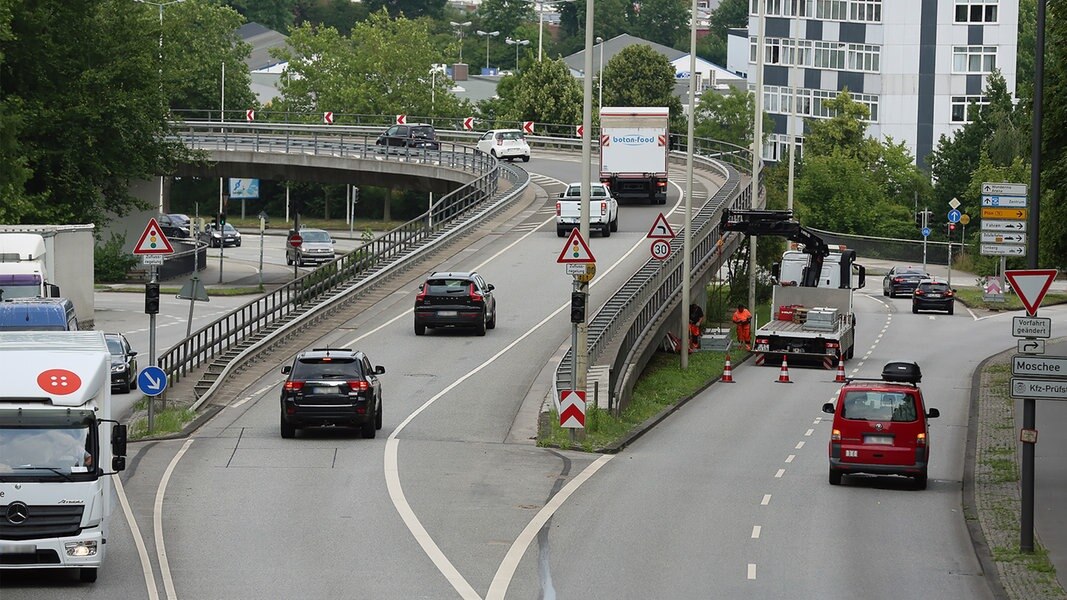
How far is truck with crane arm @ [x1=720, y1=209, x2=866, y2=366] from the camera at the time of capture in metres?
47.7

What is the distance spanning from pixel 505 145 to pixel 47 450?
69827 mm

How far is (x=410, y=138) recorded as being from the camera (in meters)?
84.4

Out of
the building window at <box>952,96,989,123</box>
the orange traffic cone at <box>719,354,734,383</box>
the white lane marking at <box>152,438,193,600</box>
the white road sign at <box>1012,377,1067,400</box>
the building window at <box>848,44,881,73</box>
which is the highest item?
the building window at <box>848,44,881,73</box>

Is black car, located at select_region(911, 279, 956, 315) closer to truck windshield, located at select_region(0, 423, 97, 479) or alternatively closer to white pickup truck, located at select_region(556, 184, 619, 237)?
white pickup truck, located at select_region(556, 184, 619, 237)

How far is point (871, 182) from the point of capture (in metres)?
106

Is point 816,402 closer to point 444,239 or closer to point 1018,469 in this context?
point 1018,469

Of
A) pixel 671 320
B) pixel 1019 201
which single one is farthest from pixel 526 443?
pixel 671 320

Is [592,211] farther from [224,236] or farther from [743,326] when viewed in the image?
[224,236]

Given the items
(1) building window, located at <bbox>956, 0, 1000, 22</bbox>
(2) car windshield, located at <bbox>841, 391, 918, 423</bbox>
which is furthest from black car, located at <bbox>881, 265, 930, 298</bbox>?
(2) car windshield, located at <bbox>841, 391, 918, 423</bbox>

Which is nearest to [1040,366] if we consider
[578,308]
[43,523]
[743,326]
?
[578,308]

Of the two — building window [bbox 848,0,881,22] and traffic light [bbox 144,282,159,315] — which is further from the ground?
building window [bbox 848,0,881,22]

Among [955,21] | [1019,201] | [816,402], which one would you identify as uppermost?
[955,21]

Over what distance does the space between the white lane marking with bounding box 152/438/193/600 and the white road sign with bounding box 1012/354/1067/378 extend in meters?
10.7

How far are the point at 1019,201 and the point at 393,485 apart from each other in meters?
15.0
